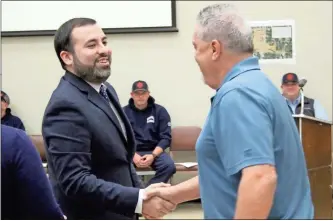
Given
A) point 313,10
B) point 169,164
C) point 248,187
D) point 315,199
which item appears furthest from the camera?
point 313,10

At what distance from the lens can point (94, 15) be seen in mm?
6578

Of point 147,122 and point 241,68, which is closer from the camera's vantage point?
point 241,68

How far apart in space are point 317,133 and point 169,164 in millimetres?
2038

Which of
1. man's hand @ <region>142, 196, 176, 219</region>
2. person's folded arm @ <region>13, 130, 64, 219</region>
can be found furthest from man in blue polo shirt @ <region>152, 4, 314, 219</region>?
man's hand @ <region>142, 196, 176, 219</region>

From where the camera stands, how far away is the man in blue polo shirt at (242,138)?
1.32 m

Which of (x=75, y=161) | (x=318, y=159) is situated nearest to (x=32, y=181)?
(x=75, y=161)

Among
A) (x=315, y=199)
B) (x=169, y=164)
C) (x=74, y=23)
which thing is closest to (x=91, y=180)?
(x=74, y=23)

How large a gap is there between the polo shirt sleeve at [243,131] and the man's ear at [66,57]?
0.94 m

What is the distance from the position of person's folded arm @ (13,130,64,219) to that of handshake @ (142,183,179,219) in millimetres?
622

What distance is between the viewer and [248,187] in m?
1.30

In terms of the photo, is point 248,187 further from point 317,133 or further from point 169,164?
point 169,164

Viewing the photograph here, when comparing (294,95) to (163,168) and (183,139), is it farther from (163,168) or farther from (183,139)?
(163,168)

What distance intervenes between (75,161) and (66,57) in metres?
0.51

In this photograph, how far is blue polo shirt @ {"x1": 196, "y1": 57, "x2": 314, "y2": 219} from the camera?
52.9 inches
